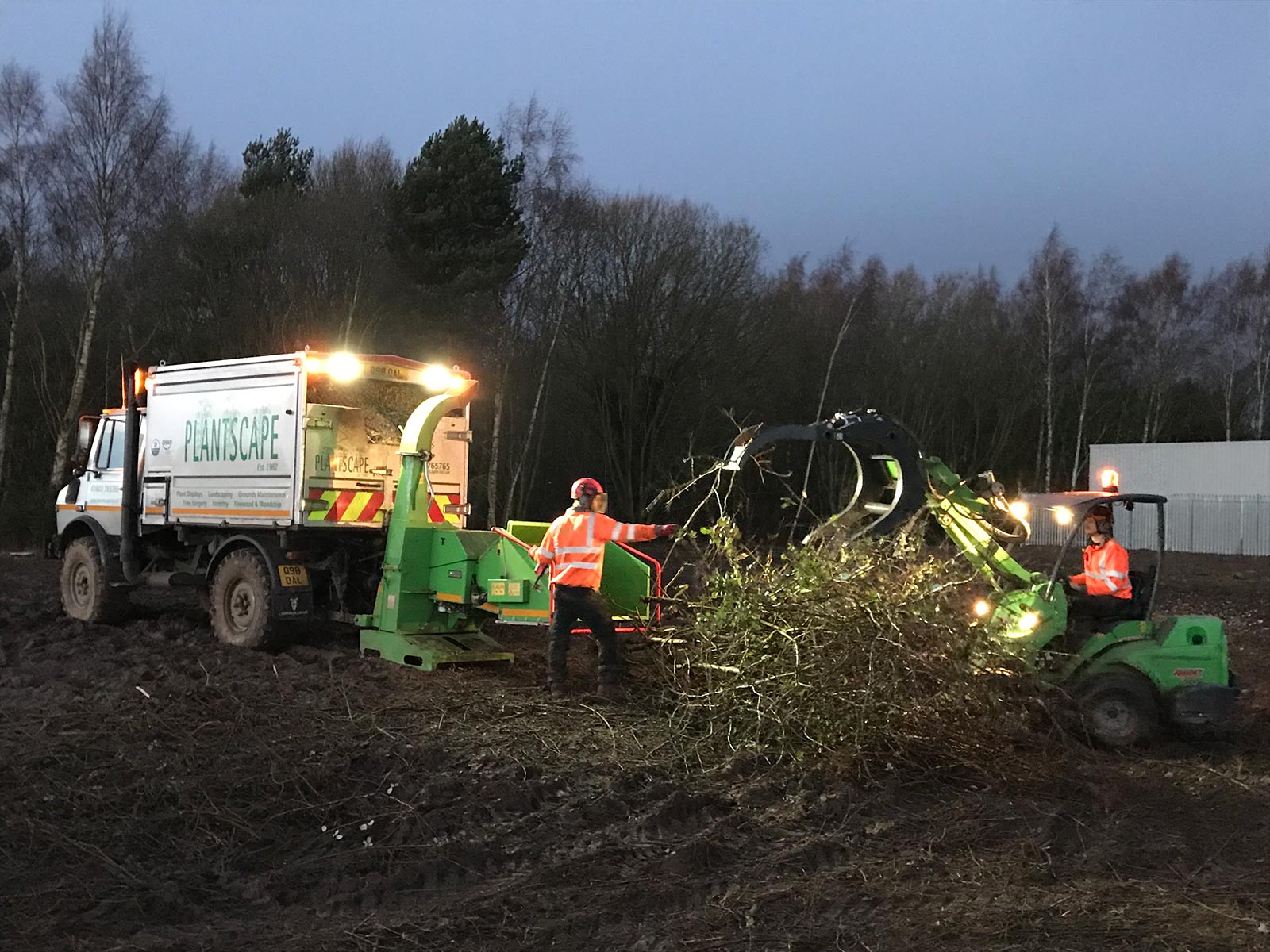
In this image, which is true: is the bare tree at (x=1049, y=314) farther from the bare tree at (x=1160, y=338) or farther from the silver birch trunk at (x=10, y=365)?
the silver birch trunk at (x=10, y=365)

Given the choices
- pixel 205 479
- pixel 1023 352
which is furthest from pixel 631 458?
pixel 205 479

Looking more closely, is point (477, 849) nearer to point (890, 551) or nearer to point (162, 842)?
Answer: point (162, 842)

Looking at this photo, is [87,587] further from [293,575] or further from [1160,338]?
[1160,338]

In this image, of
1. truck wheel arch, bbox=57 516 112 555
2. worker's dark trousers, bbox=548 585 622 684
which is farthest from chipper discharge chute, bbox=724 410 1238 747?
truck wheel arch, bbox=57 516 112 555

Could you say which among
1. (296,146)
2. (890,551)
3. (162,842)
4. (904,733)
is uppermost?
(296,146)

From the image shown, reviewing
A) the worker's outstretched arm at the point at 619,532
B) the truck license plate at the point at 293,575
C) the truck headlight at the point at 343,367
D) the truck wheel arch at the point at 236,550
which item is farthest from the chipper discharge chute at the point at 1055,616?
the truck wheel arch at the point at 236,550

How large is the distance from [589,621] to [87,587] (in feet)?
22.6

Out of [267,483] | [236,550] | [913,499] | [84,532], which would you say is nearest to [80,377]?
[84,532]

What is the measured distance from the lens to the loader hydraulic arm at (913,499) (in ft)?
25.7

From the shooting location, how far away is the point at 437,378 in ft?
35.8

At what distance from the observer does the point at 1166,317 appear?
143ft

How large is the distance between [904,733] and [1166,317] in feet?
137

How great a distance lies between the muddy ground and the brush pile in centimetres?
21

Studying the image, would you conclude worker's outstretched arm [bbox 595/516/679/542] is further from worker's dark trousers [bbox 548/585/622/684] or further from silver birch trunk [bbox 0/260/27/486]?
silver birch trunk [bbox 0/260/27/486]
